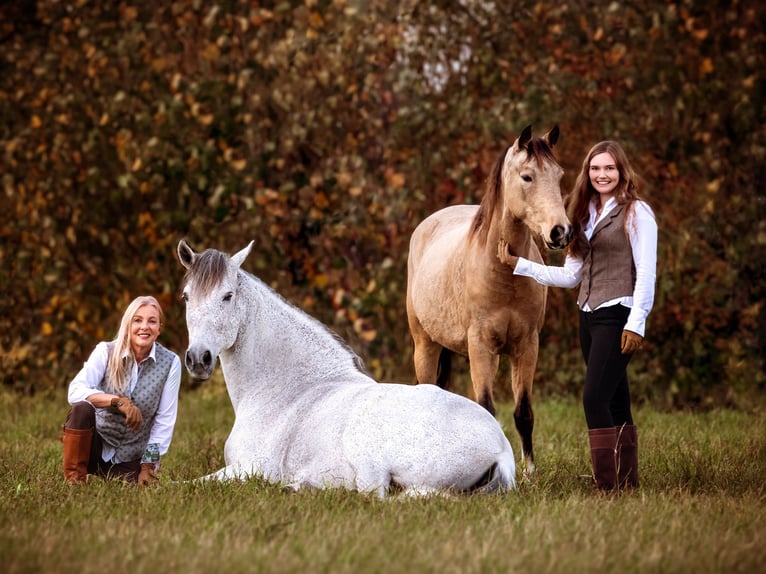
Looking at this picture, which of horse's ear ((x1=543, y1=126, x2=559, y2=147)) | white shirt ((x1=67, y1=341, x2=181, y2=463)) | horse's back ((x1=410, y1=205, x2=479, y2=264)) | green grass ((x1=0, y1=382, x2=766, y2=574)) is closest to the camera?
green grass ((x1=0, y1=382, x2=766, y2=574))

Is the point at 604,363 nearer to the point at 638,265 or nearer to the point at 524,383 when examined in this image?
the point at 638,265

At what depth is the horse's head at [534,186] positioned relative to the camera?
568 centimetres

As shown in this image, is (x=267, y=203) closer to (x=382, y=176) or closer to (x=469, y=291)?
(x=382, y=176)

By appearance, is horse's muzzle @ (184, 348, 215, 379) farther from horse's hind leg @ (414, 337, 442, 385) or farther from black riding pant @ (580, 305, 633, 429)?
horse's hind leg @ (414, 337, 442, 385)

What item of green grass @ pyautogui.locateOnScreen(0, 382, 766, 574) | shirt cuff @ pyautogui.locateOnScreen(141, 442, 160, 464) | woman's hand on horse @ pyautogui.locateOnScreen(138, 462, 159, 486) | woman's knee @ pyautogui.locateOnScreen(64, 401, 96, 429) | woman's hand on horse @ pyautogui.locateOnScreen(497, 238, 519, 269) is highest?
woman's hand on horse @ pyautogui.locateOnScreen(497, 238, 519, 269)

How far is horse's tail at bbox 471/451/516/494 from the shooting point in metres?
4.86

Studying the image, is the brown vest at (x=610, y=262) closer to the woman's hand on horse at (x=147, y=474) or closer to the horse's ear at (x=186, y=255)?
the horse's ear at (x=186, y=255)

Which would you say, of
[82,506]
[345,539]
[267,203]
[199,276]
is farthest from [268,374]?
[267,203]

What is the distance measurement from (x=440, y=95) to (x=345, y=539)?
7641 millimetres

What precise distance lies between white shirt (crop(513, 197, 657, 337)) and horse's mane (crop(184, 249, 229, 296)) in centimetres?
184

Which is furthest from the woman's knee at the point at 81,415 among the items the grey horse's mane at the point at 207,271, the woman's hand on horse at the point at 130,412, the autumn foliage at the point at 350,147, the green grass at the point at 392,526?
the autumn foliage at the point at 350,147

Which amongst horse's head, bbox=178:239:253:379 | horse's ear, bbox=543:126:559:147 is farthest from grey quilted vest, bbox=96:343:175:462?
horse's ear, bbox=543:126:559:147

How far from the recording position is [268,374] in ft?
18.4

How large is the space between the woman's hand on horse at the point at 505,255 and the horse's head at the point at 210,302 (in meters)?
1.67
